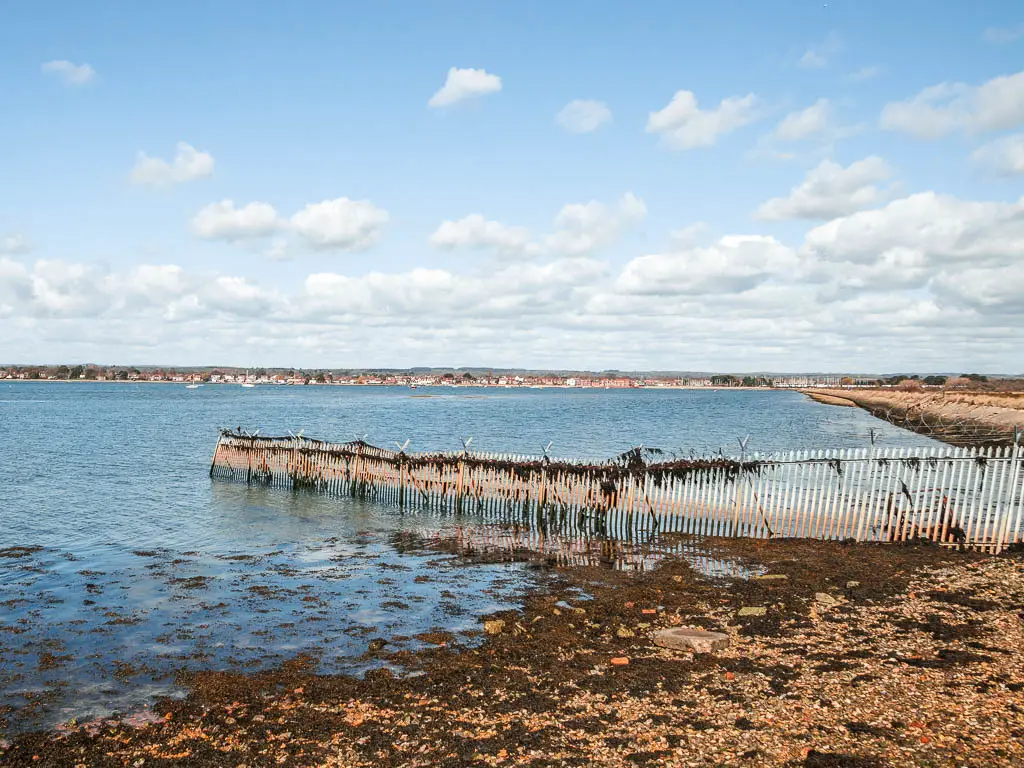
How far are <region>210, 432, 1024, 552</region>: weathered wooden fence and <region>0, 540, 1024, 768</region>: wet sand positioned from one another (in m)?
4.56

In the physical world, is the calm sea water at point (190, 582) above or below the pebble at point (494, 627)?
below

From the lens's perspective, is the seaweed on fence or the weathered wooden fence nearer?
the weathered wooden fence

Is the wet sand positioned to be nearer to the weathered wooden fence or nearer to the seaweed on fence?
the weathered wooden fence

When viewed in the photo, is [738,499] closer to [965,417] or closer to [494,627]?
[494,627]

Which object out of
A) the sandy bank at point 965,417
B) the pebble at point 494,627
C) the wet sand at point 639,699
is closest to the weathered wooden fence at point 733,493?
the wet sand at point 639,699

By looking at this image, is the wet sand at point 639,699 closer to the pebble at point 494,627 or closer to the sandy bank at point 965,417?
the pebble at point 494,627

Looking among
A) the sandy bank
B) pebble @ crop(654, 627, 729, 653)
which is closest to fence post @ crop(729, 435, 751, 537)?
pebble @ crop(654, 627, 729, 653)

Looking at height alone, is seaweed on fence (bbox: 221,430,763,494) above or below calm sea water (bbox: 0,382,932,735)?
above

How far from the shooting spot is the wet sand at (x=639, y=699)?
7.12 m

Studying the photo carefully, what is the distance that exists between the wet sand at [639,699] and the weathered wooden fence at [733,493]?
4.56 metres

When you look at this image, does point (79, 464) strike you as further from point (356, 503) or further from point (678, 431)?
point (678, 431)

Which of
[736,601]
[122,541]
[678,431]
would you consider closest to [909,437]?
[678,431]

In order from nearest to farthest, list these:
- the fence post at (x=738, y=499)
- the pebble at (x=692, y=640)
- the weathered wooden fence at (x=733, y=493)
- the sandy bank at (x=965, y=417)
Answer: the pebble at (x=692, y=640), the weathered wooden fence at (x=733, y=493), the fence post at (x=738, y=499), the sandy bank at (x=965, y=417)

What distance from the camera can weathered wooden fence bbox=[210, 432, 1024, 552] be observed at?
1645 centimetres
